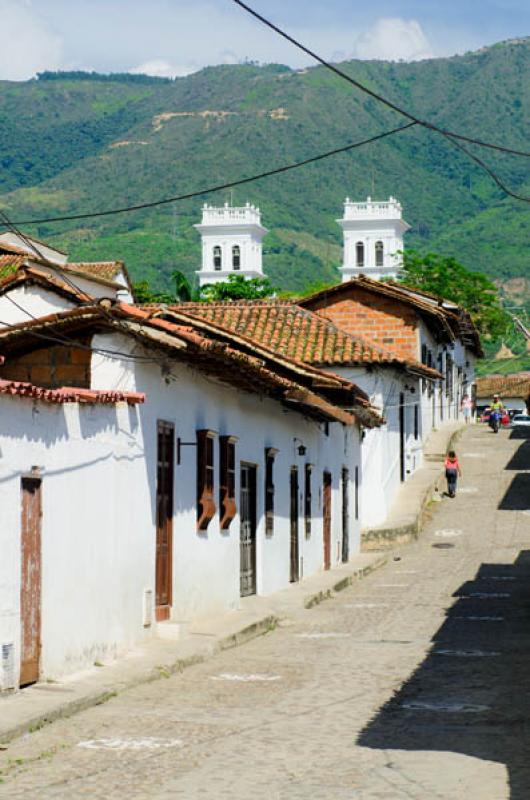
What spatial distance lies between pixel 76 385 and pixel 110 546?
5.94 ft

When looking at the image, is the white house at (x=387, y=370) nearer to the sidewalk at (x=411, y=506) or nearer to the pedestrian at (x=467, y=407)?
the sidewalk at (x=411, y=506)

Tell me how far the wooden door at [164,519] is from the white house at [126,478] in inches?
0.9

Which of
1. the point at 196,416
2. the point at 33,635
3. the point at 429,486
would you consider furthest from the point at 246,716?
the point at 429,486

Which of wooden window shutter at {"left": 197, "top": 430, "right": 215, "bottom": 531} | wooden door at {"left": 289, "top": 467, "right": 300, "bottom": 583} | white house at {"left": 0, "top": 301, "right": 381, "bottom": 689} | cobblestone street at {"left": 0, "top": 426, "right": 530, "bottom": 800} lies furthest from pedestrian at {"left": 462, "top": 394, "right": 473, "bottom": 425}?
wooden window shutter at {"left": 197, "top": 430, "right": 215, "bottom": 531}

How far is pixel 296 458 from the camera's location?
24.6 meters

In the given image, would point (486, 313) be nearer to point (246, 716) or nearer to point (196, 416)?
point (196, 416)

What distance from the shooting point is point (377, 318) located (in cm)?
3709

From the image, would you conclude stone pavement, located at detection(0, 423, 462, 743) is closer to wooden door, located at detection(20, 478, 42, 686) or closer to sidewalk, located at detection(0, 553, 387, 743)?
sidewalk, located at detection(0, 553, 387, 743)

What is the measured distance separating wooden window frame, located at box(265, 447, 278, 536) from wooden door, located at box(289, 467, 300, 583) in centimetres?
164

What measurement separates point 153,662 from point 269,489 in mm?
9030

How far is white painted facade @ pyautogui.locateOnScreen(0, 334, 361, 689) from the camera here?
11.5 metres

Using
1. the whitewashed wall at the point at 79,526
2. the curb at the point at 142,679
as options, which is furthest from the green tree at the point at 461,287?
the whitewashed wall at the point at 79,526

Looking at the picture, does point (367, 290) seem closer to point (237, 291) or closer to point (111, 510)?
point (111, 510)

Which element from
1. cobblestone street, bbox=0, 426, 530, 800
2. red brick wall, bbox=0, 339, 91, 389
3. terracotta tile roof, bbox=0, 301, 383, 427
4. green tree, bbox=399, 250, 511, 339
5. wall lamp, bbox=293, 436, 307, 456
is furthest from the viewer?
green tree, bbox=399, 250, 511, 339
